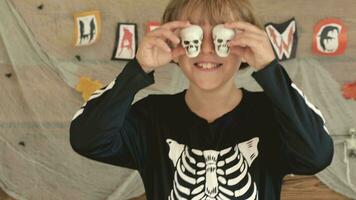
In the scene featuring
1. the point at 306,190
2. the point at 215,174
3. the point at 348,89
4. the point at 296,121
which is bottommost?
the point at 306,190

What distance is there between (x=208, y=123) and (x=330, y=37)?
1.02m

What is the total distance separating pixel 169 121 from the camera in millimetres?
886

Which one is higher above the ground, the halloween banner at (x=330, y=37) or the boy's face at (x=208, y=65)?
the boy's face at (x=208, y=65)

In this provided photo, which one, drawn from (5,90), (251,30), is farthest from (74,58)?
(251,30)

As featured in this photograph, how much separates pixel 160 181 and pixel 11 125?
113cm

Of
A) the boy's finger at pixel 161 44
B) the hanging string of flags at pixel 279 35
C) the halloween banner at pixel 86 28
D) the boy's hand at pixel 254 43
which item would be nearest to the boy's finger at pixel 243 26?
the boy's hand at pixel 254 43

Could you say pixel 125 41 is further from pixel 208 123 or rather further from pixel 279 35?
pixel 208 123

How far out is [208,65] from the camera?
0.84 meters

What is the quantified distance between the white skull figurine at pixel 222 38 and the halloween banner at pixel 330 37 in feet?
3.36

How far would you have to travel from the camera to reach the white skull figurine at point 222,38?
77 cm

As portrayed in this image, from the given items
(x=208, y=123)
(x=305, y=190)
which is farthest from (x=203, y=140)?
(x=305, y=190)

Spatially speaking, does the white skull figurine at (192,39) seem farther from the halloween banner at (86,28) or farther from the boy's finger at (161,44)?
the halloween banner at (86,28)

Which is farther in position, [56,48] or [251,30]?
[56,48]

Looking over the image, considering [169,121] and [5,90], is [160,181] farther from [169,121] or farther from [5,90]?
[5,90]
